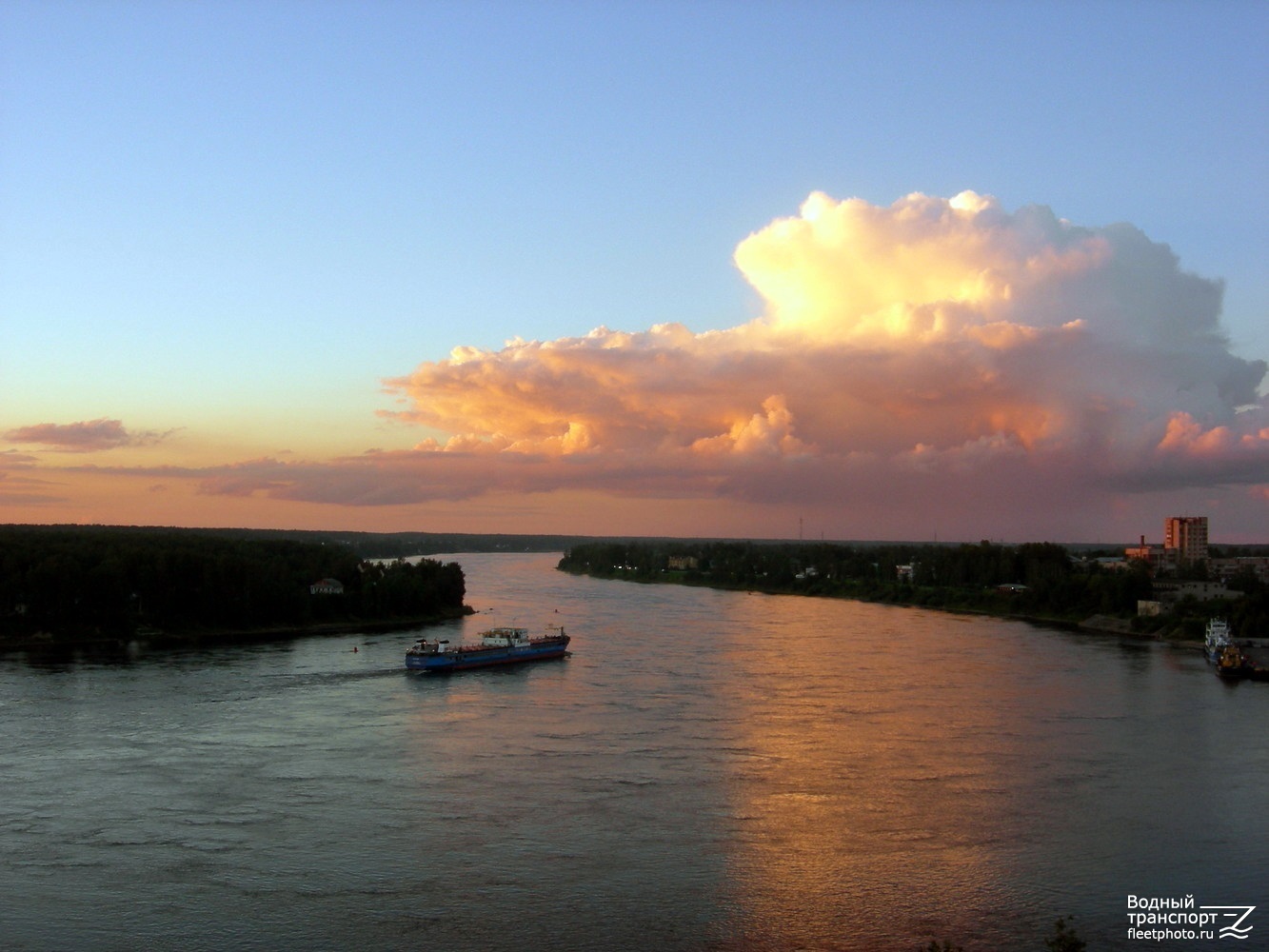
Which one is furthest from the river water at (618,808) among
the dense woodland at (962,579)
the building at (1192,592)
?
the building at (1192,592)

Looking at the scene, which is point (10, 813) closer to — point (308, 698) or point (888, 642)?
point (308, 698)

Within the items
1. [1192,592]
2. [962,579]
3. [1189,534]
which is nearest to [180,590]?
[1192,592]

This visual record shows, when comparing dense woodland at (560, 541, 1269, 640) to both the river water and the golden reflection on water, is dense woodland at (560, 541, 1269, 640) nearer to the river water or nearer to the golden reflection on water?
the river water

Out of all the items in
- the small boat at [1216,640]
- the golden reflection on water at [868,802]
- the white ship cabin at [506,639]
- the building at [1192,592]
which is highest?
the building at [1192,592]

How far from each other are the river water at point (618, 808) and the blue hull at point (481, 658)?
1356 mm

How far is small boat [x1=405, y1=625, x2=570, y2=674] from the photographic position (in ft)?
94.3

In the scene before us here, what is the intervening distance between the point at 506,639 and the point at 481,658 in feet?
5.43

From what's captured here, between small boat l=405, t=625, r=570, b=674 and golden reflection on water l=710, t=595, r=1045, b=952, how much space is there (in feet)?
20.6

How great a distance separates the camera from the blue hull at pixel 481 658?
93.7 feet

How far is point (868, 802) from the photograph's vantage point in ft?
49.2

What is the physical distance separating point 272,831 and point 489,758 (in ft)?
15.8

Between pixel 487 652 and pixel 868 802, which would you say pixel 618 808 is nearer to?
pixel 868 802

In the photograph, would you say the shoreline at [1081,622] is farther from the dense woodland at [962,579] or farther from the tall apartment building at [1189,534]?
the tall apartment building at [1189,534]

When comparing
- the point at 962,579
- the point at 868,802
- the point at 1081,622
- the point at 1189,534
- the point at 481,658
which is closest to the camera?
the point at 868,802
